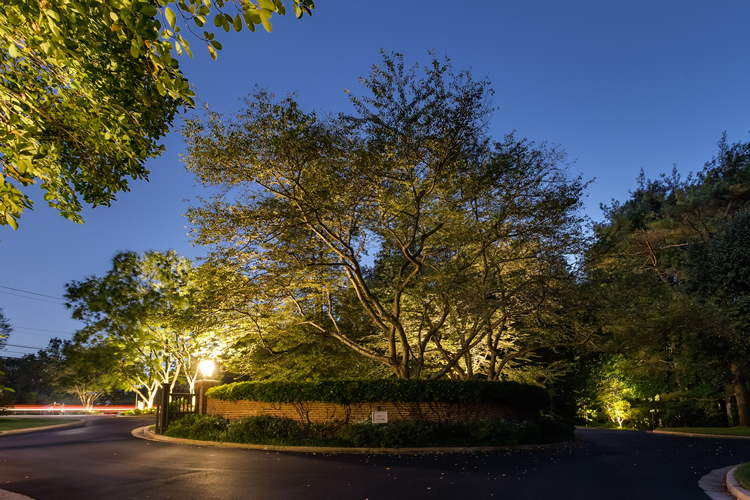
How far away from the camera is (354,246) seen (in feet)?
59.2

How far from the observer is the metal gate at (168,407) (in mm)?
18250

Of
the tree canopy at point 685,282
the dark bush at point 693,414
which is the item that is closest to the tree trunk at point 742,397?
the tree canopy at point 685,282

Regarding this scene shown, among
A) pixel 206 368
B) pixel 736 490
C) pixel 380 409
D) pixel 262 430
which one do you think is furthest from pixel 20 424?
pixel 736 490

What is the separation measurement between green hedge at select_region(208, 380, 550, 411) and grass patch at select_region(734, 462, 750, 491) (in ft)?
25.6

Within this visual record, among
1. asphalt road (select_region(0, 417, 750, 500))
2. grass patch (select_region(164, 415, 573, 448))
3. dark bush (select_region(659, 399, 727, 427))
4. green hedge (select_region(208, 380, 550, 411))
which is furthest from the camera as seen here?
dark bush (select_region(659, 399, 727, 427))

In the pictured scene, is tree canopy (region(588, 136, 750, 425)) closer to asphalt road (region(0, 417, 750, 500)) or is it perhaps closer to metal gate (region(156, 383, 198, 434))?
asphalt road (region(0, 417, 750, 500))

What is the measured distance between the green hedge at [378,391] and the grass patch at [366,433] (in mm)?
750

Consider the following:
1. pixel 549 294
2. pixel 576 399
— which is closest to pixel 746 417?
pixel 576 399

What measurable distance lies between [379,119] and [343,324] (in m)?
11.1

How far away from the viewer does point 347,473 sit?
31.4 feet

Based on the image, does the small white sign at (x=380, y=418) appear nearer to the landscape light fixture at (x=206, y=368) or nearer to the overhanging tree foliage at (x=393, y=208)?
the overhanging tree foliage at (x=393, y=208)

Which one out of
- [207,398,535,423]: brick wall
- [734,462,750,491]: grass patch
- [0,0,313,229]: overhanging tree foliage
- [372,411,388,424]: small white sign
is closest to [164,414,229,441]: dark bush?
[207,398,535,423]: brick wall

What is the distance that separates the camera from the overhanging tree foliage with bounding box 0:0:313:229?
12.4 ft

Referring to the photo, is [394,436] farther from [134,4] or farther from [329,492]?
[134,4]
